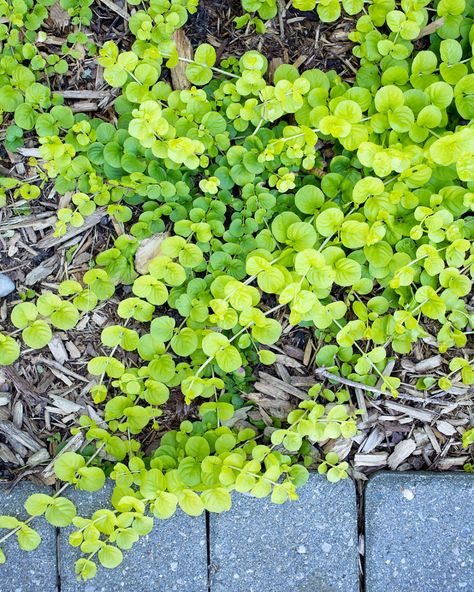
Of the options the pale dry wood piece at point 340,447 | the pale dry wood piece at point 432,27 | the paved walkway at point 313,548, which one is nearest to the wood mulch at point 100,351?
the pale dry wood piece at point 340,447

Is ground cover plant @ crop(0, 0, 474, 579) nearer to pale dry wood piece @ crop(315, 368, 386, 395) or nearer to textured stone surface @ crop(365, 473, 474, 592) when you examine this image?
pale dry wood piece @ crop(315, 368, 386, 395)

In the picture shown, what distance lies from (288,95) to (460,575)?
166 centimetres

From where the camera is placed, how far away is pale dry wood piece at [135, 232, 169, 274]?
2.08m

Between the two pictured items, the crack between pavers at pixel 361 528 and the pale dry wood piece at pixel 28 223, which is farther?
the pale dry wood piece at pixel 28 223

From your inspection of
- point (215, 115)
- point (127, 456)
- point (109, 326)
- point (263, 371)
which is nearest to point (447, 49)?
point (215, 115)

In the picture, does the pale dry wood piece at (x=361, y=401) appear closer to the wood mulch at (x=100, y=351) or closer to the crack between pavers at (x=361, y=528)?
the wood mulch at (x=100, y=351)

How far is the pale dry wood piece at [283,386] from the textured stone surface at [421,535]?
16.2 inches

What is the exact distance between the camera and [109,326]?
6.95ft

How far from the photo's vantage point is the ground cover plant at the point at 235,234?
1.89 meters

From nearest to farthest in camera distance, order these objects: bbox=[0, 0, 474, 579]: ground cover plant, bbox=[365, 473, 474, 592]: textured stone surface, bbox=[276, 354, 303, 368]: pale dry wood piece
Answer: bbox=[0, 0, 474, 579]: ground cover plant < bbox=[365, 473, 474, 592]: textured stone surface < bbox=[276, 354, 303, 368]: pale dry wood piece

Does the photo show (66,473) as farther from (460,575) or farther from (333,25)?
(333,25)

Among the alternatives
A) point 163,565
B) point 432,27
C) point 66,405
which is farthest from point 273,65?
point 163,565

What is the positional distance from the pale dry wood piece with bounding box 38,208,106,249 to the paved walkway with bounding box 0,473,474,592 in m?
1.03

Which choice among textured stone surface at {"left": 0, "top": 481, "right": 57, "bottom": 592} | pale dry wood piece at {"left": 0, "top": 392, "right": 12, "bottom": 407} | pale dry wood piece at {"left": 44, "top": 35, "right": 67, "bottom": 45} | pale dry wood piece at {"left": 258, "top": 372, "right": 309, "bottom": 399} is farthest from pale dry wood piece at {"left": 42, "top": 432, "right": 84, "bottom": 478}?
pale dry wood piece at {"left": 44, "top": 35, "right": 67, "bottom": 45}
